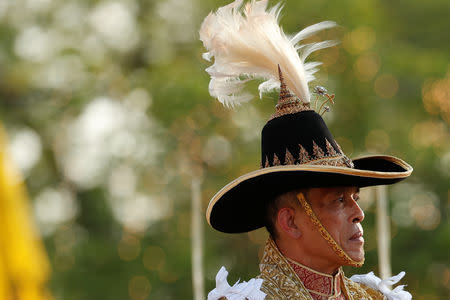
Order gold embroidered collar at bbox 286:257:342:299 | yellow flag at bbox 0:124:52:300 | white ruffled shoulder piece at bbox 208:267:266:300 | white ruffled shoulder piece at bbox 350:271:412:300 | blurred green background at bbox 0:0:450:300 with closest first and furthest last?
white ruffled shoulder piece at bbox 208:267:266:300 < gold embroidered collar at bbox 286:257:342:299 < white ruffled shoulder piece at bbox 350:271:412:300 < yellow flag at bbox 0:124:52:300 < blurred green background at bbox 0:0:450:300

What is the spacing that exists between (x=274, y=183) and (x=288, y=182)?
0.06 metres

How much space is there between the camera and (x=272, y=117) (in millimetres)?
3635

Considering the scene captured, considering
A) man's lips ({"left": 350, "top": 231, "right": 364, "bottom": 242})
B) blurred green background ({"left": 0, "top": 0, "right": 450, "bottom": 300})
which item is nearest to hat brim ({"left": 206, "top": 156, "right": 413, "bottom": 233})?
man's lips ({"left": 350, "top": 231, "right": 364, "bottom": 242})

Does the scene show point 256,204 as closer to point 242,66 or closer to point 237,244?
point 242,66

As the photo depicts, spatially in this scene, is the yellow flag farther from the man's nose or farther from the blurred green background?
the man's nose

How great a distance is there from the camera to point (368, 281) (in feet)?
13.1

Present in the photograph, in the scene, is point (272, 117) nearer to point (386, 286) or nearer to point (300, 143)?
point (300, 143)

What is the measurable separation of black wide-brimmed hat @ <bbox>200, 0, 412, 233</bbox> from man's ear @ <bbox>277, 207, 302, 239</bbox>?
0.09 metres

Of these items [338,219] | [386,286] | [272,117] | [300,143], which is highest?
[272,117]

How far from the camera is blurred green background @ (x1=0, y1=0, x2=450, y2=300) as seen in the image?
420 inches

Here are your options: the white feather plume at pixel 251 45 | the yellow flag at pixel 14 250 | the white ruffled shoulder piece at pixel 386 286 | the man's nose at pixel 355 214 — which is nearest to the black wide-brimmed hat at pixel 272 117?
the white feather plume at pixel 251 45

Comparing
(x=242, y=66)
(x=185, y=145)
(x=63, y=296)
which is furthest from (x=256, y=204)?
(x=63, y=296)

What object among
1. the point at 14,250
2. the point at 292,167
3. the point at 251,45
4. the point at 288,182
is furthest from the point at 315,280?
the point at 14,250

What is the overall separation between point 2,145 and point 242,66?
420 cm
